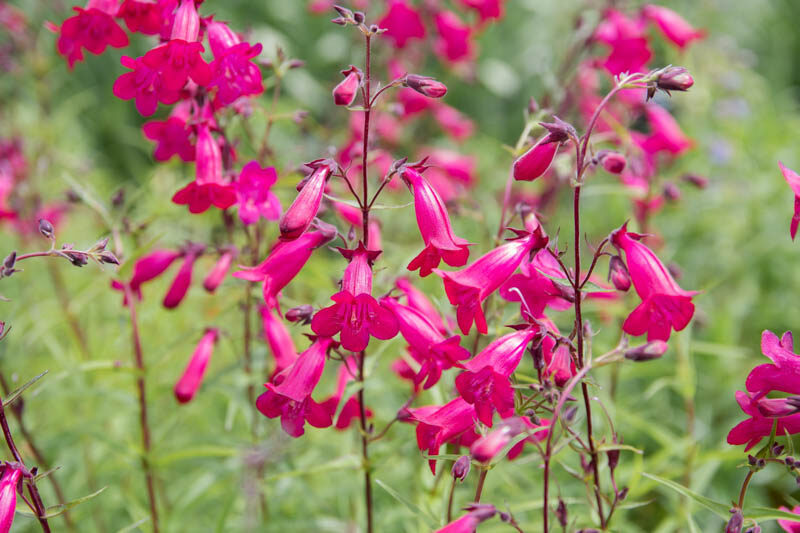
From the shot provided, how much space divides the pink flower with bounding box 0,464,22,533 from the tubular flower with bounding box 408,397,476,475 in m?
0.91

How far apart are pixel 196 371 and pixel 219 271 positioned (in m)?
0.43

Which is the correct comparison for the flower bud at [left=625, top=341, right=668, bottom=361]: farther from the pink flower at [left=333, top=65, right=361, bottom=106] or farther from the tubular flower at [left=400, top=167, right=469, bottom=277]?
the pink flower at [left=333, top=65, right=361, bottom=106]

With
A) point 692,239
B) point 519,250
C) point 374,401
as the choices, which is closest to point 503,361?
point 519,250

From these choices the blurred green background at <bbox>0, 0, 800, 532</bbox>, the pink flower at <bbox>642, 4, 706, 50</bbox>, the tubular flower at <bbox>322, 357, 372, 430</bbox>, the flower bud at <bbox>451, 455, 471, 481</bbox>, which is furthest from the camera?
the pink flower at <bbox>642, 4, 706, 50</bbox>

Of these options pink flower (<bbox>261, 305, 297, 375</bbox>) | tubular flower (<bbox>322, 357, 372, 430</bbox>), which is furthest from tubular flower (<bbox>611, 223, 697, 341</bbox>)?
pink flower (<bbox>261, 305, 297, 375</bbox>)

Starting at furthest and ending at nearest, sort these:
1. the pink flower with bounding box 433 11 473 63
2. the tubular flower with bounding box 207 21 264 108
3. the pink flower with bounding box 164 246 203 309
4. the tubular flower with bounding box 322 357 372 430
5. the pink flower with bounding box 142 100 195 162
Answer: the pink flower with bounding box 433 11 473 63 → the pink flower with bounding box 164 246 203 309 → the pink flower with bounding box 142 100 195 162 → the tubular flower with bounding box 322 357 372 430 → the tubular flower with bounding box 207 21 264 108

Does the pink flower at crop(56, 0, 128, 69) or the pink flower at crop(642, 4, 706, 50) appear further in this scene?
the pink flower at crop(642, 4, 706, 50)

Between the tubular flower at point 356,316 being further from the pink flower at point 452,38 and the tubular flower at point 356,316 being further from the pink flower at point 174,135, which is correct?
the pink flower at point 452,38

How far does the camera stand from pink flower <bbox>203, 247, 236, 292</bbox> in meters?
2.33

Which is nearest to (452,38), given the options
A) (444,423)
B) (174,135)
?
(174,135)

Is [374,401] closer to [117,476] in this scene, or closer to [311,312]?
[117,476]

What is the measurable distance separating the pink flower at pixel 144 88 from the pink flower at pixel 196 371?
35.3 inches

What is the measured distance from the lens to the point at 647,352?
140 cm

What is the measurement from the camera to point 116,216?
252cm
